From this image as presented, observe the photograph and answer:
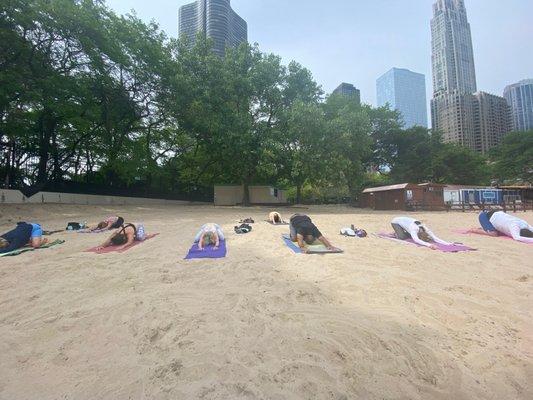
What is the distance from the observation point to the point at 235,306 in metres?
3.50

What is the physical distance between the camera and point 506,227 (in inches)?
335

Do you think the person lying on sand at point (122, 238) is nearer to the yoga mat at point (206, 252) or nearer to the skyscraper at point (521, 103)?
the yoga mat at point (206, 252)

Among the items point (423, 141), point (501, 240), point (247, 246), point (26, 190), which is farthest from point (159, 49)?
point (423, 141)

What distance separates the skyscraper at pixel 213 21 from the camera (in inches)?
1168

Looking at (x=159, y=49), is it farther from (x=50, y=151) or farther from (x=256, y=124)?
(x=50, y=151)

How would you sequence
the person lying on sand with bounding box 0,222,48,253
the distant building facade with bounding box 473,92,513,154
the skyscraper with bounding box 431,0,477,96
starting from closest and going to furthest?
the person lying on sand with bounding box 0,222,48,253, the distant building facade with bounding box 473,92,513,154, the skyscraper with bounding box 431,0,477,96

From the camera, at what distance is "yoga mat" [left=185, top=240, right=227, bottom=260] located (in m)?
5.99

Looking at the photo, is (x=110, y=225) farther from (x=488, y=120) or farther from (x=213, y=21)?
(x=488, y=120)

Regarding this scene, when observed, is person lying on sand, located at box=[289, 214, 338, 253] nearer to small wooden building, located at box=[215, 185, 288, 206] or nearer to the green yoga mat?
the green yoga mat

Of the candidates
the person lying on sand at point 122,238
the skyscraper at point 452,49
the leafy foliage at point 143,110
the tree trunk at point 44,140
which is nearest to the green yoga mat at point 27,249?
the person lying on sand at point 122,238

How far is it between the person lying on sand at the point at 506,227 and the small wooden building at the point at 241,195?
67.8ft

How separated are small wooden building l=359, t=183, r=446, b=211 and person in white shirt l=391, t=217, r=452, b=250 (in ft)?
53.9

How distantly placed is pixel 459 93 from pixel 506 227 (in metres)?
51.2

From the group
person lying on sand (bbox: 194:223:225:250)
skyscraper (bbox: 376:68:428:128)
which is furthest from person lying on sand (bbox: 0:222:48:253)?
skyscraper (bbox: 376:68:428:128)
